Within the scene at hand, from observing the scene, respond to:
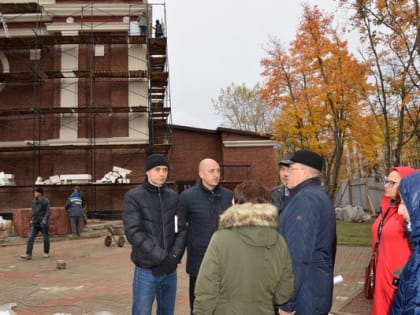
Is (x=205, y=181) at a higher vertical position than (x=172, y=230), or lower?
higher

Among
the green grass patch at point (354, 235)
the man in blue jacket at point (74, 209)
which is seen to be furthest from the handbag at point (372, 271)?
the man in blue jacket at point (74, 209)

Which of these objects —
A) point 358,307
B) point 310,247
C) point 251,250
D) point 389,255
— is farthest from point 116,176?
point 251,250

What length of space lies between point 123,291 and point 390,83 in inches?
532

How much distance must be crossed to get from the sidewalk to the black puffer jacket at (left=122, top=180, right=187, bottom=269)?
213 centimetres

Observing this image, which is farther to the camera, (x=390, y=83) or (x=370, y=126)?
(x=370, y=126)

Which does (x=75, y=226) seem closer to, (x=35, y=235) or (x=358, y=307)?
(x=35, y=235)

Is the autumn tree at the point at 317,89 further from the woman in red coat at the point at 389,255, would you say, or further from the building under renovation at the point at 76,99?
the woman in red coat at the point at 389,255

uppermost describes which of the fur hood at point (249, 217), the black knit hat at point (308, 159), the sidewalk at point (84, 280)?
the black knit hat at point (308, 159)

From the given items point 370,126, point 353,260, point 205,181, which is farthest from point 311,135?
point 205,181

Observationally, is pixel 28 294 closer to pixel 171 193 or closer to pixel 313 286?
pixel 171 193

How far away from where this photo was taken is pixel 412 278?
1910 mm

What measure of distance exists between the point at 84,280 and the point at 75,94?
14062 millimetres

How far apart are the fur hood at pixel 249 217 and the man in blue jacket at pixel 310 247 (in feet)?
0.96

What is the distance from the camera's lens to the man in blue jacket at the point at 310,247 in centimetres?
275
